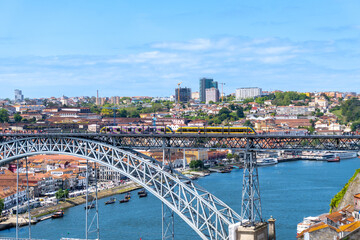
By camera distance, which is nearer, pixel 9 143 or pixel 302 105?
pixel 9 143

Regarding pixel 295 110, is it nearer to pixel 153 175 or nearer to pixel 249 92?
pixel 249 92

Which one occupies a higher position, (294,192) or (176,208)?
(176,208)

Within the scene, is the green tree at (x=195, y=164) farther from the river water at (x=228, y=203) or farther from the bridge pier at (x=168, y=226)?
the bridge pier at (x=168, y=226)

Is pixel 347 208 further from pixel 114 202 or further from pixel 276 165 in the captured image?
pixel 276 165

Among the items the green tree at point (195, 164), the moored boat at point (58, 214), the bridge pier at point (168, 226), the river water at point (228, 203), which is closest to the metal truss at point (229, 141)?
the bridge pier at point (168, 226)

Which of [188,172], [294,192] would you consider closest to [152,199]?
[294,192]

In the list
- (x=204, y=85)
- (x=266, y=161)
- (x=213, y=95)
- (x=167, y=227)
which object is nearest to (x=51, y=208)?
(x=167, y=227)

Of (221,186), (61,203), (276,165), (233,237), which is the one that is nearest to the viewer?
(233,237)

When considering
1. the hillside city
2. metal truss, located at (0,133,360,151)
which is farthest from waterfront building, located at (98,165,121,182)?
metal truss, located at (0,133,360,151)

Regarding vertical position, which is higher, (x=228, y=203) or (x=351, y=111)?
(x=351, y=111)
